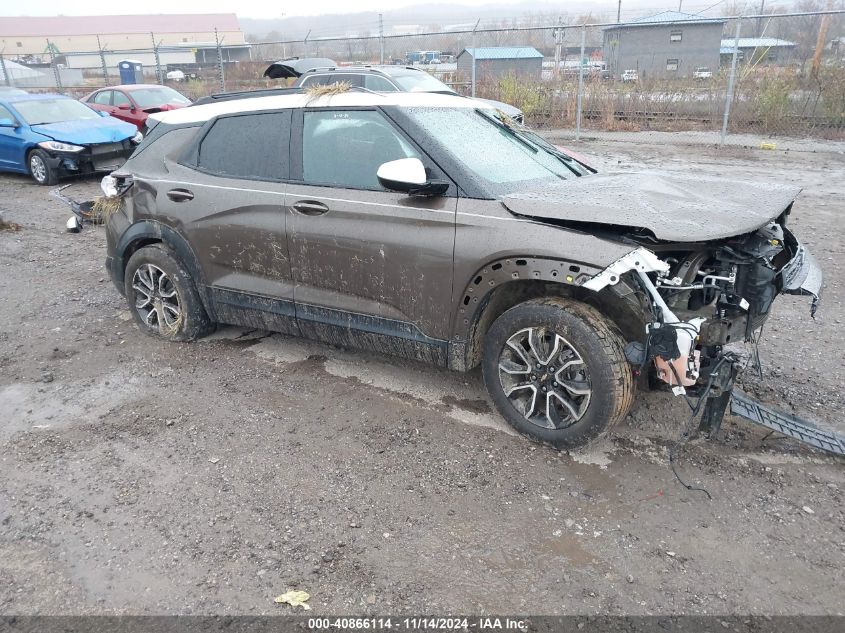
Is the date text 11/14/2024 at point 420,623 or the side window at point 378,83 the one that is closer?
the date text 11/14/2024 at point 420,623

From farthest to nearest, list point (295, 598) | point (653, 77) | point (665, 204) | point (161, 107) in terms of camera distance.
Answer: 1. point (653, 77)
2. point (161, 107)
3. point (665, 204)
4. point (295, 598)

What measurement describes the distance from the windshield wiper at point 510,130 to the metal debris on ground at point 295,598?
10.2ft

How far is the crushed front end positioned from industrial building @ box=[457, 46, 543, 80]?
16.0 meters

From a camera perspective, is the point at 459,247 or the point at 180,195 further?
the point at 180,195

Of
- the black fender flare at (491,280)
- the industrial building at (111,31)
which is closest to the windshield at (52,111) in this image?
the black fender flare at (491,280)

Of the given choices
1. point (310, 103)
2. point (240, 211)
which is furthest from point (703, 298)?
point (240, 211)

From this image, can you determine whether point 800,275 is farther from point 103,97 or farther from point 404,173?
point 103,97

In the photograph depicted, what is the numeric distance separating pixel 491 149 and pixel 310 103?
1218mm

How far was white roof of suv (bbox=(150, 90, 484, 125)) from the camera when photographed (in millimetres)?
4012

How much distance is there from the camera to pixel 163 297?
4965 millimetres

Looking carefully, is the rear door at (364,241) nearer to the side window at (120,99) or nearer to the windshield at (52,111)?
the windshield at (52,111)

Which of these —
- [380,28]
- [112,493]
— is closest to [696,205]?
[112,493]

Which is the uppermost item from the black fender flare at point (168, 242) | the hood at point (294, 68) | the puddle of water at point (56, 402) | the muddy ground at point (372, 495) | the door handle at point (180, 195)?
the hood at point (294, 68)

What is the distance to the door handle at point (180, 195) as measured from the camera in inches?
180
